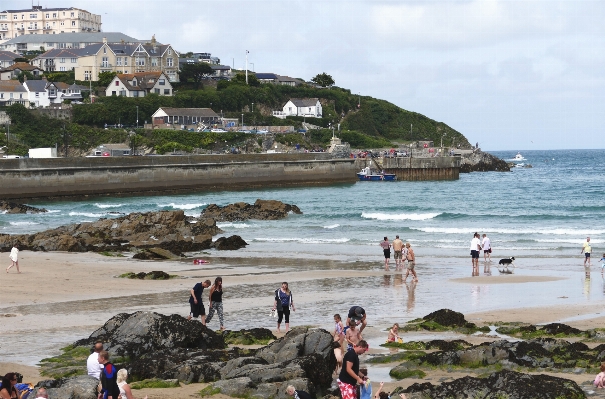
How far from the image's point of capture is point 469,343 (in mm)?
14352

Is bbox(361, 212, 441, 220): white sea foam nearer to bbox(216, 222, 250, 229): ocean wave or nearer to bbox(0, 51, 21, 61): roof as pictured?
bbox(216, 222, 250, 229): ocean wave

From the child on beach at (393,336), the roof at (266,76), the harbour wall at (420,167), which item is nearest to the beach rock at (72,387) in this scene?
the child on beach at (393,336)

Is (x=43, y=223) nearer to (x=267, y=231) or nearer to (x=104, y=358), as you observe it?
(x=267, y=231)

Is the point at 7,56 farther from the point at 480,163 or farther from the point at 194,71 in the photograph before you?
the point at 480,163

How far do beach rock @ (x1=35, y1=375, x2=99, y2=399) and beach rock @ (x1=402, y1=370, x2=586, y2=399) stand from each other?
12.3 feet

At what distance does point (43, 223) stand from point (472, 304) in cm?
2600

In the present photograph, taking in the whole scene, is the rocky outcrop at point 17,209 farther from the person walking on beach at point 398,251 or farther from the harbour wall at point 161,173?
the person walking on beach at point 398,251

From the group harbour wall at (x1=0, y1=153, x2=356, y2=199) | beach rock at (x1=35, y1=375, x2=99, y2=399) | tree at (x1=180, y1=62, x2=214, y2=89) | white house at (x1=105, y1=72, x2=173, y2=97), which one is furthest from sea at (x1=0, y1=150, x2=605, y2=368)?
tree at (x1=180, y1=62, x2=214, y2=89)

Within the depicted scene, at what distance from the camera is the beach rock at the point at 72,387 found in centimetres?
1065

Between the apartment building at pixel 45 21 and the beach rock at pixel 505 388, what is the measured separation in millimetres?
133085

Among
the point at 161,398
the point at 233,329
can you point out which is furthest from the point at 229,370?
the point at 233,329

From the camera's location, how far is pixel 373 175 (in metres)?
74.2

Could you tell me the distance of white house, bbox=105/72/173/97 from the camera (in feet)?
309

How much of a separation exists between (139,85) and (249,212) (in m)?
55.8
